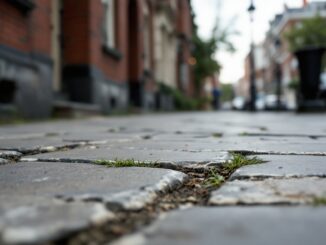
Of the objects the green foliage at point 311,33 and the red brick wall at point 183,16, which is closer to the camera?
the red brick wall at point 183,16

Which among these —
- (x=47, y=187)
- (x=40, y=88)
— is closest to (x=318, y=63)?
(x=40, y=88)

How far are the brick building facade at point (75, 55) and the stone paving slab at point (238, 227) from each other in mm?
4916

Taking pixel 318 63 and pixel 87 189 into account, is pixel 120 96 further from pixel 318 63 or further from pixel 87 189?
pixel 87 189

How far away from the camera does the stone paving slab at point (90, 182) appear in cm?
115

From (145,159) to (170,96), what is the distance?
15287 mm

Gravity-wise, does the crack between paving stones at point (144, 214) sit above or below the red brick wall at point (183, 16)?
below

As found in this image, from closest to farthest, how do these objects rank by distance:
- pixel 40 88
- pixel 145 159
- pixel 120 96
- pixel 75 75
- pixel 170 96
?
pixel 145 159 → pixel 40 88 → pixel 75 75 → pixel 120 96 → pixel 170 96

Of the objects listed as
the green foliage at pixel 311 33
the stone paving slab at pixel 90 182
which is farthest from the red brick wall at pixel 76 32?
the green foliage at pixel 311 33

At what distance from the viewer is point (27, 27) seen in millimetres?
6246

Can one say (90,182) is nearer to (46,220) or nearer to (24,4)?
(46,220)

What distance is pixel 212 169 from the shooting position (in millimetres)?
1713

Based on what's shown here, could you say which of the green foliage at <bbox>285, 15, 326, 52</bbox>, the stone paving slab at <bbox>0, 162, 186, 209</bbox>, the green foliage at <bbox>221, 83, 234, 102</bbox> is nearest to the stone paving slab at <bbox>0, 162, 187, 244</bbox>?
the stone paving slab at <bbox>0, 162, 186, 209</bbox>

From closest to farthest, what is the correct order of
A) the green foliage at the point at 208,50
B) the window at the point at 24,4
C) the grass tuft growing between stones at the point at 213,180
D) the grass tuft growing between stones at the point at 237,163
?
the grass tuft growing between stones at the point at 213,180
the grass tuft growing between stones at the point at 237,163
the window at the point at 24,4
the green foliage at the point at 208,50

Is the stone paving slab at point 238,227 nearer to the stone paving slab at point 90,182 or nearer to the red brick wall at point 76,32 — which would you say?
the stone paving slab at point 90,182
